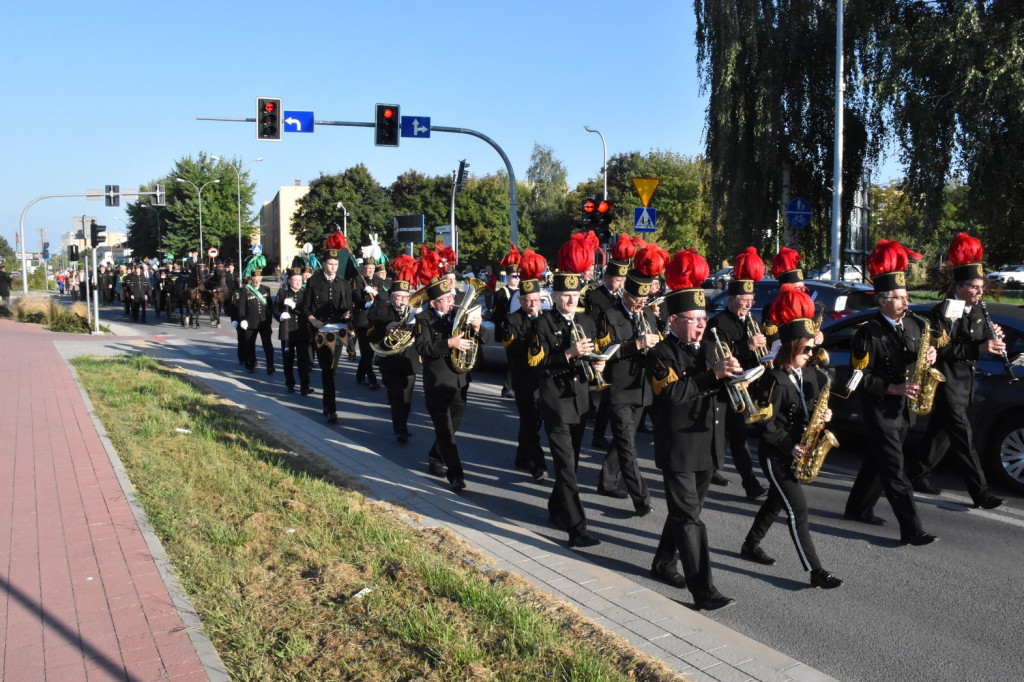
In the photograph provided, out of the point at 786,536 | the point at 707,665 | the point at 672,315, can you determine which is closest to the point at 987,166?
the point at 786,536

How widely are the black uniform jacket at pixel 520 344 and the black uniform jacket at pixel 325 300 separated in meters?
4.73

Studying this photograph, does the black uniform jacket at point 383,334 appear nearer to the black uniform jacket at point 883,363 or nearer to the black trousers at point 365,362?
the black trousers at point 365,362

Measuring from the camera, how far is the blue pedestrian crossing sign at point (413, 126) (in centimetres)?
2130

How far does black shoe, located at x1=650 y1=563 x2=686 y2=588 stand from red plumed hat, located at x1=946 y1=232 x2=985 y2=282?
3.40 m

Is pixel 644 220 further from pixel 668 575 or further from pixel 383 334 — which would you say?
pixel 668 575

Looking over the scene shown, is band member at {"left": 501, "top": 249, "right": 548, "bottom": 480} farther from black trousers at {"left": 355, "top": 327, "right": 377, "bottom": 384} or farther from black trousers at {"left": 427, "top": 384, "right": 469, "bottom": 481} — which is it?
black trousers at {"left": 355, "top": 327, "right": 377, "bottom": 384}

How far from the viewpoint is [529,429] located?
25.9ft

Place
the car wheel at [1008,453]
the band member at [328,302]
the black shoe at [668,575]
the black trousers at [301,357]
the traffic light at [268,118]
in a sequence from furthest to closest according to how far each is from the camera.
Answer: the traffic light at [268,118] → the black trousers at [301,357] → the band member at [328,302] → the car wheel at [1008,453] → the black shoe at [668,575]

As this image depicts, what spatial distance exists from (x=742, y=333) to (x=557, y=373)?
1.55m

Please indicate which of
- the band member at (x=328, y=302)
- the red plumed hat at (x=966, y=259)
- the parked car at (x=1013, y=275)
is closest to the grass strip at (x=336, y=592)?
the band member at (x=328, y=302)

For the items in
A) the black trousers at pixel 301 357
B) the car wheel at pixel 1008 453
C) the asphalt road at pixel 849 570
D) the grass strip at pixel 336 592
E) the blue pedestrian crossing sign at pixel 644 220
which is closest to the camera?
the grass strip at pixel 336 592

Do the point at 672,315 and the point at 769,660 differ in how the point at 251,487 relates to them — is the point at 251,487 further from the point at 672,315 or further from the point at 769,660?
the point at 769,660

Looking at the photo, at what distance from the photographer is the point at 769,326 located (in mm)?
7523

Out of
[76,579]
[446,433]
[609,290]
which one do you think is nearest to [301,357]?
[446,433]
